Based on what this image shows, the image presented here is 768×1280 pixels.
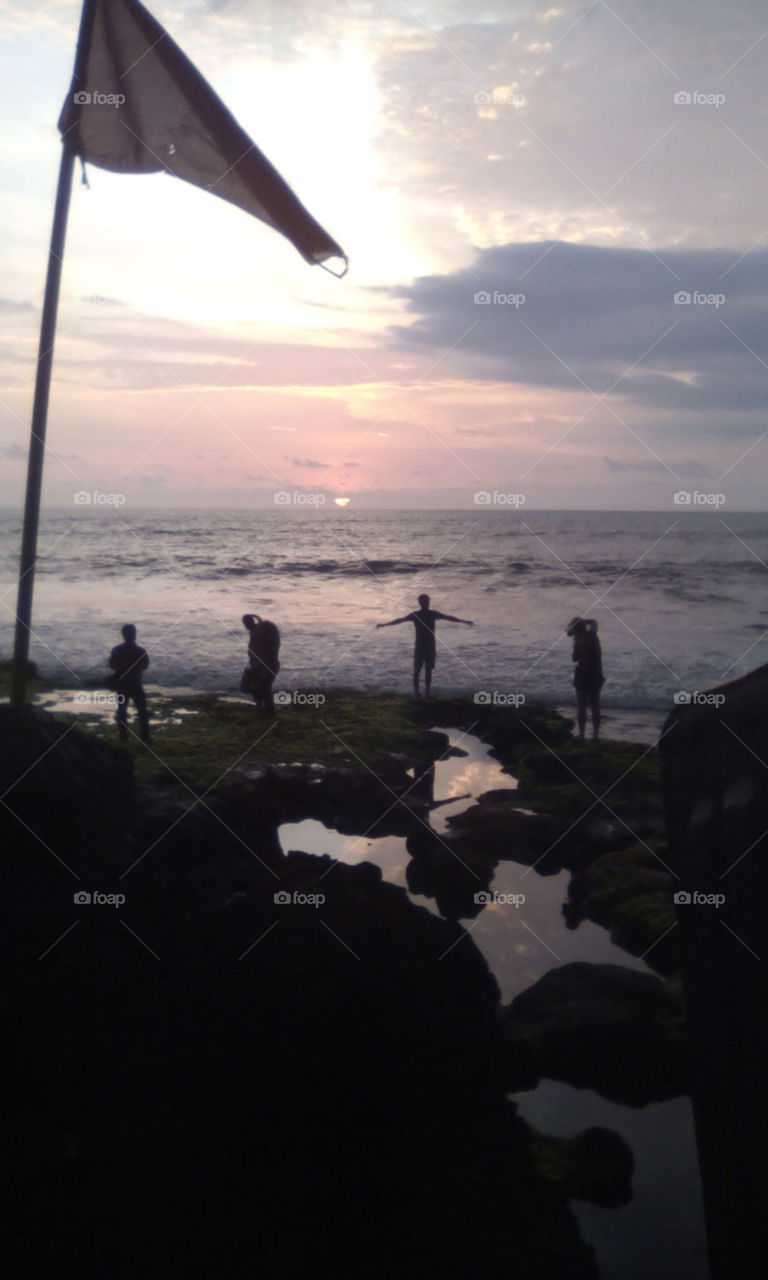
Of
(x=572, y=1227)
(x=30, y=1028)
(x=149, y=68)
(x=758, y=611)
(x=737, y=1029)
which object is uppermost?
(x=149, y=68)

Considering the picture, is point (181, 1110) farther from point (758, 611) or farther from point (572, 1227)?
point (758, 611)

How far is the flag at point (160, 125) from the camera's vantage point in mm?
5469

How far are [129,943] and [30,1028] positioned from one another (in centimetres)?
94

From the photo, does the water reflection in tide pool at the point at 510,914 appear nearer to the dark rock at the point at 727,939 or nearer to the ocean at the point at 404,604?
the dark rock at the point at 727,939

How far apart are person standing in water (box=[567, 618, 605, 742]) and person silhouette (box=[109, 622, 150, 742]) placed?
5.96m

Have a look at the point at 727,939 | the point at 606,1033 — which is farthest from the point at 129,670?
the point at 727,939

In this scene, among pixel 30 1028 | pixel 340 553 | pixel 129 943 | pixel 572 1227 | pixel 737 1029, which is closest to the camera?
pixel 737 1029

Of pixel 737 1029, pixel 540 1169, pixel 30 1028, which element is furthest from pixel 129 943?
pixel 737 1029

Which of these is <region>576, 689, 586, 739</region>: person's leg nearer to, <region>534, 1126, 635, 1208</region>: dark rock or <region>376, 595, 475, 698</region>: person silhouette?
<region>376, 595, 475, 698</region>: person silhouette

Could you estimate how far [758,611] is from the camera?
31438 mm

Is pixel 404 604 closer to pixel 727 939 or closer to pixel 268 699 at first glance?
pixel 268 699

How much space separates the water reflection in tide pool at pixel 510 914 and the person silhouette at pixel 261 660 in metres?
4.16

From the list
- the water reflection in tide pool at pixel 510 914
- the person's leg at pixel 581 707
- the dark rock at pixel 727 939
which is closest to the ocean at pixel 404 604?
the person's leg at pixel 581 707

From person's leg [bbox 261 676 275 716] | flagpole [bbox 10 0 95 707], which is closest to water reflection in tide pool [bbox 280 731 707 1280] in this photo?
flagpole [bbox 10 0 95 707]
